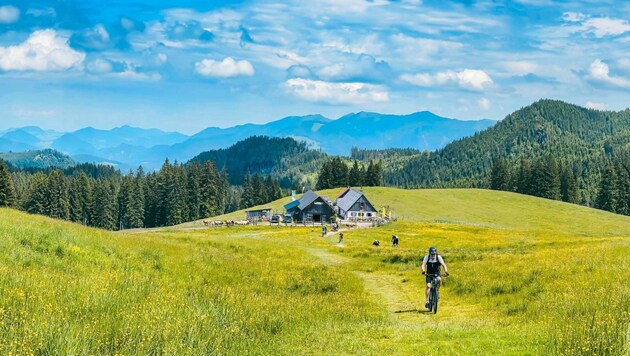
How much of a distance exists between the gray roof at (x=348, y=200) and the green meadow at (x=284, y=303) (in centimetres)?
7339

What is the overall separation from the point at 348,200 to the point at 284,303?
94044 millimetres

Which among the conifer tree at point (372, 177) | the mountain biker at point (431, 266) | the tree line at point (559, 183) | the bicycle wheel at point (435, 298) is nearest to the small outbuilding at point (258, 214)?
the conifer tree at point (372, 177)

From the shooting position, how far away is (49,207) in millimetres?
118125

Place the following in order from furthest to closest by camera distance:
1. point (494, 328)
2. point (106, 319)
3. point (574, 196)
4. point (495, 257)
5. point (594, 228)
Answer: point (574, 196) → point (594, 228) → point (495, 257) → point (494, 328) → point (106, 319)

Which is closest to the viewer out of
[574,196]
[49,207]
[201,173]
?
[49,207]

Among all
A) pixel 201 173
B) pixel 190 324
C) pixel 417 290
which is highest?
pixel 201 173

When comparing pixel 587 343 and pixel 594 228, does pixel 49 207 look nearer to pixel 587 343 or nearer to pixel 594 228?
pixel 594 228

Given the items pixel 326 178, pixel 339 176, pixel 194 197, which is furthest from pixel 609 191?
pixel 194 197

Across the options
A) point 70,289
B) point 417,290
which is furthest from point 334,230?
point 70,289

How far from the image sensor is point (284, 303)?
57.2 ft

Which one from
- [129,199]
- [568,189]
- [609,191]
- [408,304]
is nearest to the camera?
[408,304]

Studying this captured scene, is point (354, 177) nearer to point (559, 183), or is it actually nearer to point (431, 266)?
point (559, 183)

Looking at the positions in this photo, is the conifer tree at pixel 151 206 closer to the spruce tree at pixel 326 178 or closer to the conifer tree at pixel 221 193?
the conifer tree at pixel 221 193

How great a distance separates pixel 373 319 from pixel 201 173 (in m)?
119
